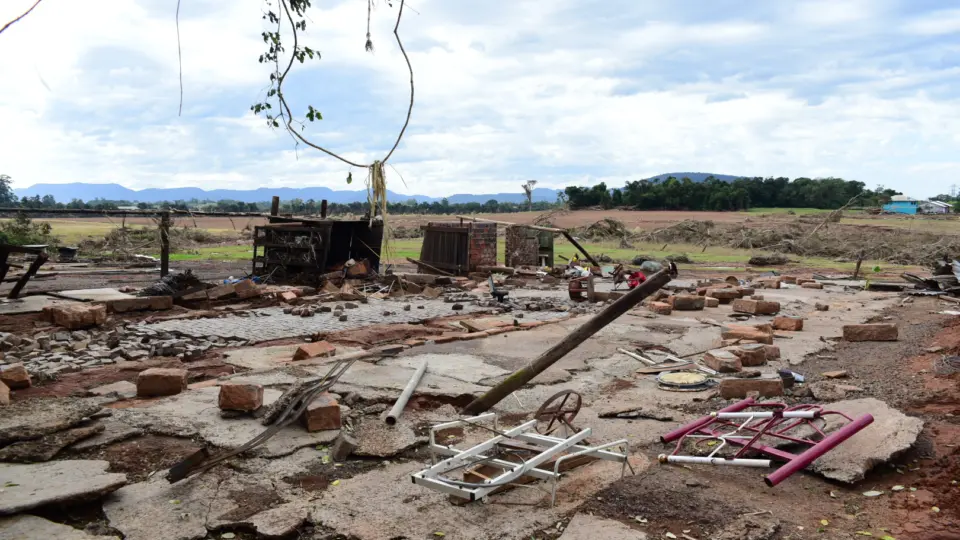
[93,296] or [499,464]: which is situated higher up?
[499,464]

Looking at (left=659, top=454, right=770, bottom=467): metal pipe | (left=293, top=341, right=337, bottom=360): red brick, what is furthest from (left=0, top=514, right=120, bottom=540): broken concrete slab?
(left=293, top=341, right=337, bottom=360): red brick

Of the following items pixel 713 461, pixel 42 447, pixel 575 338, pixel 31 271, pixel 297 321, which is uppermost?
pixel 575 338

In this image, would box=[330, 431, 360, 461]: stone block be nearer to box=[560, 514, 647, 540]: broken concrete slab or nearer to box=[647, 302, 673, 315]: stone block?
box=[560, 514, 647, 540]: broken concrete slab

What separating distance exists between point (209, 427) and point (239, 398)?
0.99 ft

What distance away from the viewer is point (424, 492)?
416cm

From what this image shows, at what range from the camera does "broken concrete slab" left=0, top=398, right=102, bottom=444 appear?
4594 millimetres

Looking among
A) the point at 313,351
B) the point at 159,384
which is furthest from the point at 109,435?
the point at 313,351

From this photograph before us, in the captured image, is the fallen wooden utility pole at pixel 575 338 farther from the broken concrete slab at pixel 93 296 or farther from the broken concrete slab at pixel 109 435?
the broken concrete slab at pixel 93 296

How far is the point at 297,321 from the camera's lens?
10781mm

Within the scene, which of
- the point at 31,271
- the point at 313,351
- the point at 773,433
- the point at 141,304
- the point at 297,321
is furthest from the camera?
Result: the point at 141,304

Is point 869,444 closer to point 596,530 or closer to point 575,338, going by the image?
point 575,338

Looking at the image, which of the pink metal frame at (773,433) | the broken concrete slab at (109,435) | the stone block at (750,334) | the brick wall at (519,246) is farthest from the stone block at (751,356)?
the brick wall at (519,246)

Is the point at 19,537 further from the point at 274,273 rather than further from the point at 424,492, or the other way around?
the point at 274,273

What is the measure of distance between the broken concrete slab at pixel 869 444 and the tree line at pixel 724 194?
5039cm
